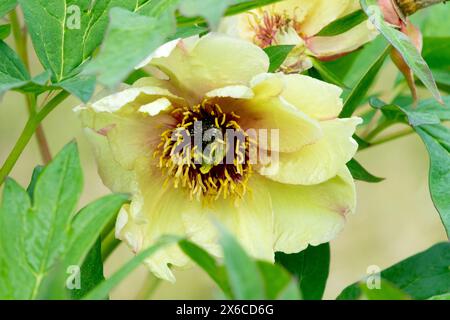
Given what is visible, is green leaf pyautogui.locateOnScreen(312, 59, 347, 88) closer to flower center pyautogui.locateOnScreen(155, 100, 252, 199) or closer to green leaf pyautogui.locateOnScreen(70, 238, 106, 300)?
flower center pyautogui.locateOnScreen(155, 100, 252, 199)

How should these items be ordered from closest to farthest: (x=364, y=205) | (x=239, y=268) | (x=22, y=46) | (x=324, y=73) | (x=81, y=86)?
(x=239, y=268), (x=81, y=86), (x=324, y=73), (x=22, y=46), (x=364, y=205)

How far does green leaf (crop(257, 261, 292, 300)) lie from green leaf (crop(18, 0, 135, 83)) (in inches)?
8.1

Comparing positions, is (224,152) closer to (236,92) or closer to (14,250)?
(236,92)

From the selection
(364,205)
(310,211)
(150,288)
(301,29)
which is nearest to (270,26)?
(301,29)

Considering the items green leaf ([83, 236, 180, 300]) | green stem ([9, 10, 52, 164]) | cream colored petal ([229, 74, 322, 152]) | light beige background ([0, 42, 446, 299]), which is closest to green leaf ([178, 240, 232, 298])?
green leaf ([83, 236, 180, 300])

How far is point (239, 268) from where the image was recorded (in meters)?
0.30

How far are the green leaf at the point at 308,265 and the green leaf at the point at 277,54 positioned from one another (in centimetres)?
13

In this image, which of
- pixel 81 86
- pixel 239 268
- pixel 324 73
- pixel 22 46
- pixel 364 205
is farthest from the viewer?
pixel 364 205

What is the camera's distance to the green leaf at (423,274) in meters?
0.54

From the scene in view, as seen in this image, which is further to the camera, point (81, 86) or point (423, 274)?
point (423, 274)

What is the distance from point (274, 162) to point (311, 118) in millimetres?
41

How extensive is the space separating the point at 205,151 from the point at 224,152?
0.01 meters

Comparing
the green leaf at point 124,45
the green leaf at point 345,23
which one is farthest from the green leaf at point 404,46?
the green leaf at point 124,45

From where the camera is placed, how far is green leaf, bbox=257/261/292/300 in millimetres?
323
